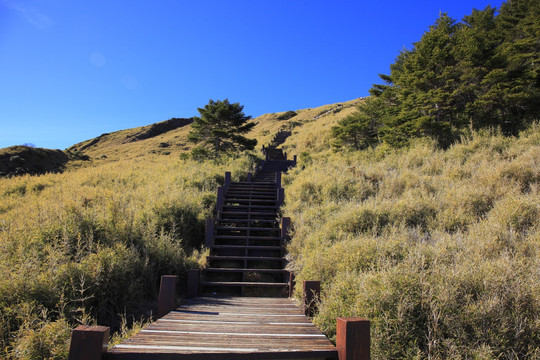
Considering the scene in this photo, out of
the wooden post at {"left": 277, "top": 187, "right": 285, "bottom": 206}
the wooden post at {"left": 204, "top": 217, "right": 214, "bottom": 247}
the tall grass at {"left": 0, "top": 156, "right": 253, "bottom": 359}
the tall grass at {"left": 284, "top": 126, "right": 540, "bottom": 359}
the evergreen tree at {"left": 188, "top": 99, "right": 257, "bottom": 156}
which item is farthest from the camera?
the evergreen tree at {"left": 188, "top": 99, "right": 257, "bottom": 156}

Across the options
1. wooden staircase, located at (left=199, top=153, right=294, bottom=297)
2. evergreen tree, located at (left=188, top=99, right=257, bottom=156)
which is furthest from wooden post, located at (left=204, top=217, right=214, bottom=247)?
evergreen tree, located at (left=188, top=99, right=257, bottom=156)

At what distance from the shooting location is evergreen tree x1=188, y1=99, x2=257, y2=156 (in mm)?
20797

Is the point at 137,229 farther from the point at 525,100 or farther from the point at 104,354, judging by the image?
the point at 525,100

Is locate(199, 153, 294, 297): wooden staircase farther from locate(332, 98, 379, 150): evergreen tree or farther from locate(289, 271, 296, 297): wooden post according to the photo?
locate(332, 98, 379, 150): evergreen tree

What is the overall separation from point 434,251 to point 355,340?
10.7ft

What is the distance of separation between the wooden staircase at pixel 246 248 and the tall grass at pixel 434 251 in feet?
2.20

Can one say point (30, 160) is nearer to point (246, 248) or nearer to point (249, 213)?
point (249, 213)

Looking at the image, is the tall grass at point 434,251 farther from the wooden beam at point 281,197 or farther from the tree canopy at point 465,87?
the tree canopy at point 465,87

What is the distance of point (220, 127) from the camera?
70.5 feet

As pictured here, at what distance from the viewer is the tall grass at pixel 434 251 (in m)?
3.11

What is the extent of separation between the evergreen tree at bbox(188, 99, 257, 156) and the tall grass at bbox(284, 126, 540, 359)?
10.8 m

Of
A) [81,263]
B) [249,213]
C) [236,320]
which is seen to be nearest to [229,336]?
[236,320]

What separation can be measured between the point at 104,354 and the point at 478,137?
15.2 meters

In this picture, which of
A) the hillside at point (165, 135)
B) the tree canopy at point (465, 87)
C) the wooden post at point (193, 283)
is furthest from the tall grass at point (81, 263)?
the hillside at point (165, 135)
